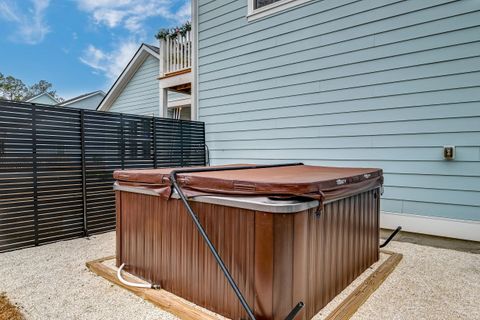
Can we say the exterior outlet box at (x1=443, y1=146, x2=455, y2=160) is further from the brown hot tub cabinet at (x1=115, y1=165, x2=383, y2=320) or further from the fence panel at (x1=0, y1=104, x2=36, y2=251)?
the fence panel at (x1=0, y1=104, x2=36, y2=251)

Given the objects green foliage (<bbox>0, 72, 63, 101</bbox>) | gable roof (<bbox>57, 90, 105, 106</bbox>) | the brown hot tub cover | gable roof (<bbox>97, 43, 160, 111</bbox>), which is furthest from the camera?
green foliage (<bbox>0, 72, 63, 101</bbox>)

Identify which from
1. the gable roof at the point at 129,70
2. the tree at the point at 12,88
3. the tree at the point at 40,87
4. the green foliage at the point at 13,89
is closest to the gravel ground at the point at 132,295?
the gable roof at the point at 129,70

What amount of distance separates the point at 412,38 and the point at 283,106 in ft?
6.22

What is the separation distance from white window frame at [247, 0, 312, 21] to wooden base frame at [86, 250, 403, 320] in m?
3.88

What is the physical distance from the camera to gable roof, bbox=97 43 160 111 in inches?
343

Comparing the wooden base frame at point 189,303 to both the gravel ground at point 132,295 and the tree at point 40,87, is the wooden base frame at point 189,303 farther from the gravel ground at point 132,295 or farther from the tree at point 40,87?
the tree at point 40,87

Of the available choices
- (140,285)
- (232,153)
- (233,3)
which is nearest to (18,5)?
(233,3)

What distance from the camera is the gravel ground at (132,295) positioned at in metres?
1.89

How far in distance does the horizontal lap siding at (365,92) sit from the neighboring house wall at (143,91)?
13.1ft

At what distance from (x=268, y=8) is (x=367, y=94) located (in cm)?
220

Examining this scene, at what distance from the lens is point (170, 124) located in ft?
16.0

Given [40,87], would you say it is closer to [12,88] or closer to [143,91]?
[12,88]

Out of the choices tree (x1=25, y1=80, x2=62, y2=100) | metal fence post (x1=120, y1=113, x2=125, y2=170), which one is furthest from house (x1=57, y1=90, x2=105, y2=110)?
metal fence post (x1=120, y1=113, x2=125, y2=170)

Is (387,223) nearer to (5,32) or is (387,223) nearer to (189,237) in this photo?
(189,237)
